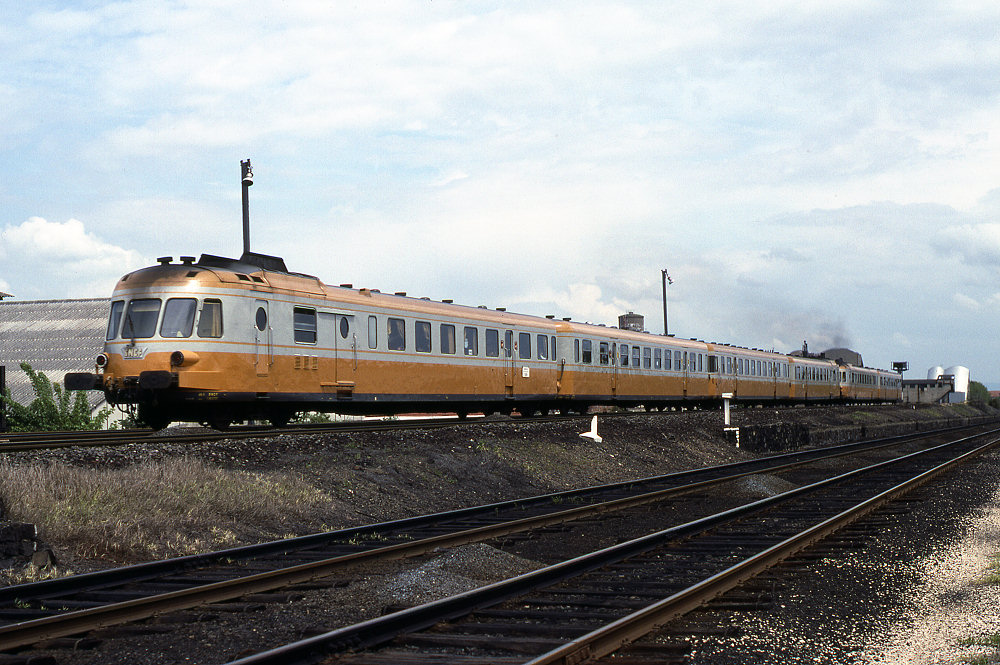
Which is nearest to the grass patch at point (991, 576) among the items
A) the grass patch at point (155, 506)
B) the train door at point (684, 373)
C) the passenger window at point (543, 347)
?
the grass patch at point (155, 506)

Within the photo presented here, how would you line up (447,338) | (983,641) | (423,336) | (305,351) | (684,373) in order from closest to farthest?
1. (983,641)
2. (305,351)
3. (423,336)
4. (447,338)
5. (684,373)

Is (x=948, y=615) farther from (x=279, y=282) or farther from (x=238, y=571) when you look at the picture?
(x=279, y=282)

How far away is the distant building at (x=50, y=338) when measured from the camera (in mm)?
38125

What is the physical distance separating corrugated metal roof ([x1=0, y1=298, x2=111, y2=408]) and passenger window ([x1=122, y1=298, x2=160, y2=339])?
19411 millimetres

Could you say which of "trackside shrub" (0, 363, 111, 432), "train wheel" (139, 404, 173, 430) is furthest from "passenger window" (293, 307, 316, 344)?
"trackside shrub" (0, 363, 111, 432)

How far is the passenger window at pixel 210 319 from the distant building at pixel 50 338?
2061cm

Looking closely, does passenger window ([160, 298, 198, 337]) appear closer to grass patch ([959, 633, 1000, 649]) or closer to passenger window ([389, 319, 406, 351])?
→ passenger window ([389, 319, 406, 351])

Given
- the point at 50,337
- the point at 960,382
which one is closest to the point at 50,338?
the point at 50,337

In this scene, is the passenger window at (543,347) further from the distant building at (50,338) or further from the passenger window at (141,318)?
the distant building at (50,338)

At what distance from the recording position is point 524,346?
86.7 feet

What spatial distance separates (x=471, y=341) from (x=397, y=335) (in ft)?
10.9

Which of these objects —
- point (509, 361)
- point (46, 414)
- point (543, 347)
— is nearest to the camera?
point (46, 414)

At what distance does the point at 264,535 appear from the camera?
442 inches

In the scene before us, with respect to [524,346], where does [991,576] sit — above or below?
below
